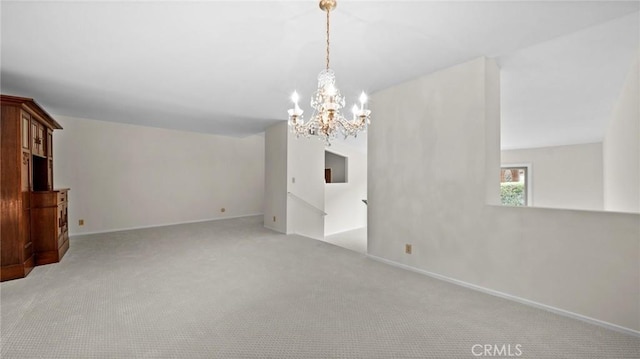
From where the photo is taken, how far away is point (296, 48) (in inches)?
100

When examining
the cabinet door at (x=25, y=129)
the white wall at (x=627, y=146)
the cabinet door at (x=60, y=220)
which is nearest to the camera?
the white wall at (x=627, y=146)

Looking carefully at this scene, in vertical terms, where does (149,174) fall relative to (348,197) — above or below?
above

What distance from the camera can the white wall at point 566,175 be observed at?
5418 mm

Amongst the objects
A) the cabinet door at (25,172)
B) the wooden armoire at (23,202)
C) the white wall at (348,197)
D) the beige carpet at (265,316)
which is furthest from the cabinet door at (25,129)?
the white wall at (348,197)

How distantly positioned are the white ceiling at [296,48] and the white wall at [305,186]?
1922mm

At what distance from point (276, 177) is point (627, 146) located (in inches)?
220

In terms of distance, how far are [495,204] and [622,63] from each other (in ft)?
6.35

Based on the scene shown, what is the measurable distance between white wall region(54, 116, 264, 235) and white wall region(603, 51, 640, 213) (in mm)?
7903

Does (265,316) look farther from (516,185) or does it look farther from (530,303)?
(516,185)

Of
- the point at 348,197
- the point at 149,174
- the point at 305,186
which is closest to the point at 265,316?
the point at 305,186

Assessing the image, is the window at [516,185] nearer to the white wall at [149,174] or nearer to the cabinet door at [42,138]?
the white wall at [149,174]

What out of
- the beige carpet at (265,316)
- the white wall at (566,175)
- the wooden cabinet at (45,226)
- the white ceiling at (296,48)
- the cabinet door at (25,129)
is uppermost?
the white ceiling at (296,48)

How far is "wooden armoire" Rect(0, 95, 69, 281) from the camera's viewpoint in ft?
9.95

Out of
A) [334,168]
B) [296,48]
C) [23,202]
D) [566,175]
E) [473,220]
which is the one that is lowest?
[473,220]
